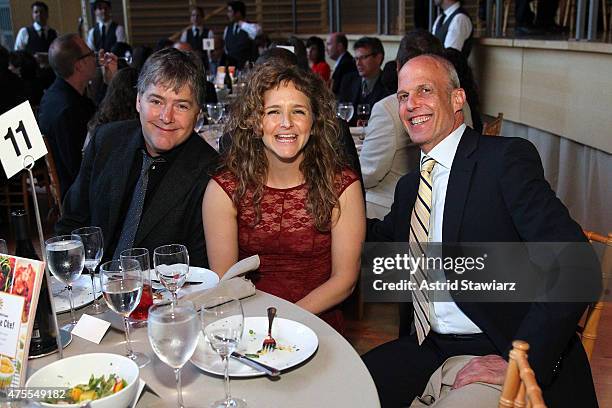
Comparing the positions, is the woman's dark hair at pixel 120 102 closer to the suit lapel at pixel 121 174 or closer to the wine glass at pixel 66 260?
the suit lapel at pixel 121 174

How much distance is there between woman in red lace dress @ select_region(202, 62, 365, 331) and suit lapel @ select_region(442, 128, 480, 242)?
36 cm

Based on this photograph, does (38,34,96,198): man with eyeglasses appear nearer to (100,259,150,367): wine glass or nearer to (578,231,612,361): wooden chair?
(100,259,150,367): wine glass

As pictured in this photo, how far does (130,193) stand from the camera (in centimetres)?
235

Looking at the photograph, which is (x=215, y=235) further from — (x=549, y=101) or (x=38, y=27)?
(x=38, y=27)

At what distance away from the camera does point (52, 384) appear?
3.81ft

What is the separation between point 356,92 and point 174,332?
484 centimetres

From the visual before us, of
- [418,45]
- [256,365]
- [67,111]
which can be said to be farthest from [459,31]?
[256,365]

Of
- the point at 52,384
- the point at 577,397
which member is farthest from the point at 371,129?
the point at 52,384

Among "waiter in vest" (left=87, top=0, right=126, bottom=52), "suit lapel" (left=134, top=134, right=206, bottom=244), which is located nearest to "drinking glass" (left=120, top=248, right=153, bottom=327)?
"suit lapel" (left=134, top=134, right=206, bottom=244)

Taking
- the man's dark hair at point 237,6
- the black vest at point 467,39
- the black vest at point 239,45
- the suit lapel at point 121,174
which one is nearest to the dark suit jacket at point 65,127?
the suit lapel at point 121,174

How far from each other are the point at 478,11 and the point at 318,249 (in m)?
7.13

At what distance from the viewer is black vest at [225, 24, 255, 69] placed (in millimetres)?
9688

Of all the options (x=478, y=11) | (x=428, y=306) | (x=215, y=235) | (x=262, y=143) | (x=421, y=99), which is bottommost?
(x=428, y=306)

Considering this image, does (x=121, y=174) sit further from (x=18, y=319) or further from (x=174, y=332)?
(x=174, y=332)
